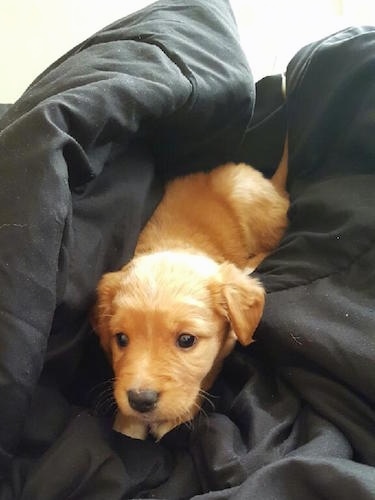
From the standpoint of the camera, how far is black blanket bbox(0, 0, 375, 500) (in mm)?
856

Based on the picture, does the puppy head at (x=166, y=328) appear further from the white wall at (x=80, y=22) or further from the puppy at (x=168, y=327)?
the white wall at (x=80, y=22)

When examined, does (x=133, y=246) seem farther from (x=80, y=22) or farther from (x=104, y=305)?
(x=80, y=22)

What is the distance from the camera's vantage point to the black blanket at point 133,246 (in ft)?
2.81

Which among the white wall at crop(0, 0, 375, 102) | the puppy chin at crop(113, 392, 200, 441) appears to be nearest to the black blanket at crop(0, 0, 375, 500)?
the puppy chin at crop(113, 392, 200, 441)

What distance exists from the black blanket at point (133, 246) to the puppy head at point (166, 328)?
0.04m

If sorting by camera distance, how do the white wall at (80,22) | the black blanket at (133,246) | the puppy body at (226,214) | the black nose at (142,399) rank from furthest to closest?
the white wall at (80,22), the puppy body at (226,214), the black nose at (142,399), the black blanket at (133,246)

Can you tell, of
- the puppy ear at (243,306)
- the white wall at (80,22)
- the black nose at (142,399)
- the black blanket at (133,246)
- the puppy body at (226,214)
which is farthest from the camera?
the white wall at (80,22)

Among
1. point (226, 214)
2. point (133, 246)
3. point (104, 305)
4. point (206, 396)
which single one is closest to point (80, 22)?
point (226, 214)

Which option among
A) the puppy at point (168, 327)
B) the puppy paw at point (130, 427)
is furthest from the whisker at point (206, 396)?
the puppy paw at point (130, 427)

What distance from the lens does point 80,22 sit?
191 centimetres

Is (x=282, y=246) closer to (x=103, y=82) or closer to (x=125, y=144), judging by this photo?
(x=125, y=144)

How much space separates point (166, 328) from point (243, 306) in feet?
0.44

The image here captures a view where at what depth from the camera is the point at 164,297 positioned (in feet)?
3.45

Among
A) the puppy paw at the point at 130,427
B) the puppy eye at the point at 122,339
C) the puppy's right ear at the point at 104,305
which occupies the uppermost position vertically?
the puppy's right ear at the point at 104,305
